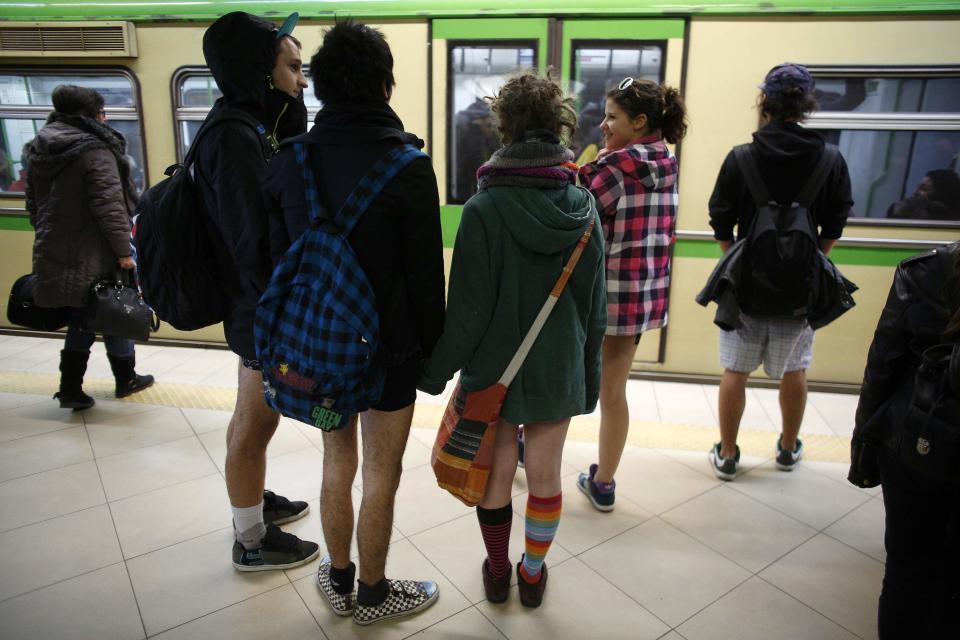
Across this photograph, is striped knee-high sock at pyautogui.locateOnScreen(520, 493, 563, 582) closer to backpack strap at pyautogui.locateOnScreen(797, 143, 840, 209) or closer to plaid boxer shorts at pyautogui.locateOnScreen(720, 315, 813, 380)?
plaid boxer shorts at pyautogui.locateOnScreen(720, 315, 813, 380)

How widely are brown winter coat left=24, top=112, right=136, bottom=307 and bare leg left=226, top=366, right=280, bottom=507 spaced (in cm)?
173

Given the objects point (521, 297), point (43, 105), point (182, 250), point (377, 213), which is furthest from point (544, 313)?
point (43, 105)

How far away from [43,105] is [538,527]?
450 centimetres

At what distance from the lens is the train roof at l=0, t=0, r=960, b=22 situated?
3.16m

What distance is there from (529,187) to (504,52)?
91.0 inches

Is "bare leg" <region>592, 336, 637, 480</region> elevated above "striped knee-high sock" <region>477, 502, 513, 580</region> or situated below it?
above

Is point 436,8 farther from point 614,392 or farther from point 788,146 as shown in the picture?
point 614,392

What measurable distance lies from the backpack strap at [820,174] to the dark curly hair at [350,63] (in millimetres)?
1676

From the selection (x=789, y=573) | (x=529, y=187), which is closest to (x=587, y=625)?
(x=789, y=573)

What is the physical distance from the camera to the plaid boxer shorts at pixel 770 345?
7.90 feet

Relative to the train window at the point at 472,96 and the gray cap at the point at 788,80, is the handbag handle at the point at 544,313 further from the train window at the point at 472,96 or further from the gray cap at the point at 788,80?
the train window at the point at 472,96

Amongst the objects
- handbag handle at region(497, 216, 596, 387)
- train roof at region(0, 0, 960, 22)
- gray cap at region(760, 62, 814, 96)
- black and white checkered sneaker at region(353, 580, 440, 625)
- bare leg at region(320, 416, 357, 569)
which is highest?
train roof at region(0, 0, 960, 22)

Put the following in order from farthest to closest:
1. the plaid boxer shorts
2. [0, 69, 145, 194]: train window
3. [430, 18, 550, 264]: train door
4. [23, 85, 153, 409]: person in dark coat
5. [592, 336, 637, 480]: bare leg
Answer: [0, 69, 145, 194]: train window < [430, 18, 550, 264]: train door < [23, 85, 153, 409]: person in dark coat < the plaid boxer shorts < [592, 336, 637, 480]: bare leg

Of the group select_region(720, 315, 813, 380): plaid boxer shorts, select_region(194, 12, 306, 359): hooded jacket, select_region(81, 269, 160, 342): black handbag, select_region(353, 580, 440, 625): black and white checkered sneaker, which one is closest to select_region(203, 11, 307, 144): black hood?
select_region(194, 12, 306, 359): hooded jacket
